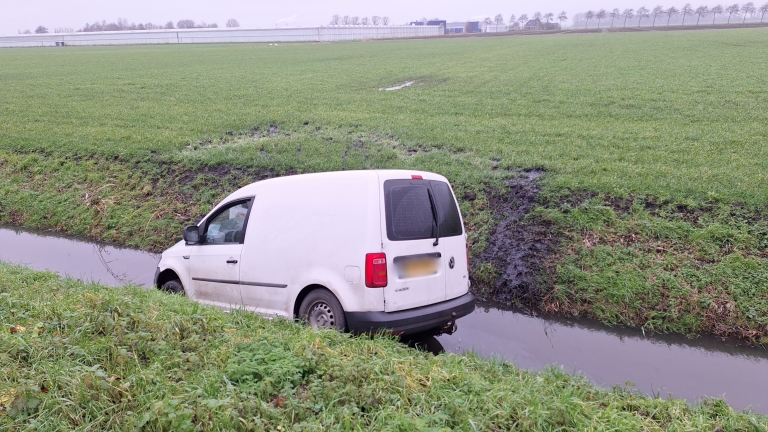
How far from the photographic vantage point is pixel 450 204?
6156 millimetres

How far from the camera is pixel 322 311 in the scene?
5.63 metres

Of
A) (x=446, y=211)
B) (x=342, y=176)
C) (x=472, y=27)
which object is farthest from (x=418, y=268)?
(x=472, y=27)

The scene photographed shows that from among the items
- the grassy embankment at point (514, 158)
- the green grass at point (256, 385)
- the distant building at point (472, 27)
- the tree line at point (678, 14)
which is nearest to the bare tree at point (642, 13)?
the tree line at point (678, 14)

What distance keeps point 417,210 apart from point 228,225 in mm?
2429

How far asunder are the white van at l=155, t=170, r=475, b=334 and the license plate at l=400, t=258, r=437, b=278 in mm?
10

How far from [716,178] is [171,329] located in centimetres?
917

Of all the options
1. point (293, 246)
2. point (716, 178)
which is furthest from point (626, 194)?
point (293, 246)

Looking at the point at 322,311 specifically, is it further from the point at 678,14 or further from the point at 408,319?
the point at 678,14

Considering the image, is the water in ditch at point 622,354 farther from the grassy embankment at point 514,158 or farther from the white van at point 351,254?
the white van at point 351,254

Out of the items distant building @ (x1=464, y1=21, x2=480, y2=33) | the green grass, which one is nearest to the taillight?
the green grass

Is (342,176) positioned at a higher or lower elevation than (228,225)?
higher

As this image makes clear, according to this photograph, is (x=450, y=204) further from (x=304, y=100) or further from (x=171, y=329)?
(x=304, y=100)

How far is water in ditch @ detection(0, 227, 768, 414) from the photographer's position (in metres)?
5.45

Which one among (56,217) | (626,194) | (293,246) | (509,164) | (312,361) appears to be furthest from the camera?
(56,217)
